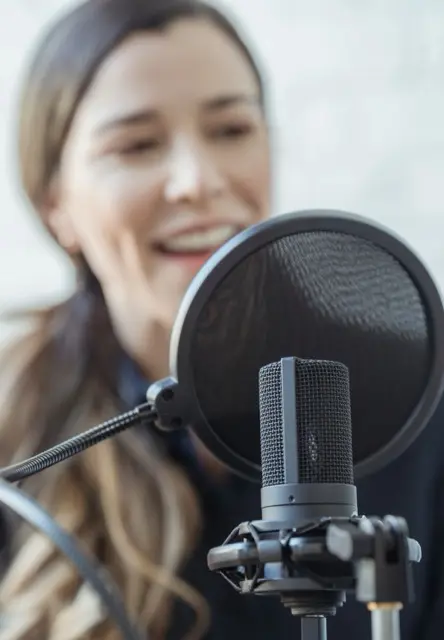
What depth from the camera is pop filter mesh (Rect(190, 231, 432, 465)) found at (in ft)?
1.98

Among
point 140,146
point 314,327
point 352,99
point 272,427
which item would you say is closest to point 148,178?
point 140,146

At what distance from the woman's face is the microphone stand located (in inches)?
22.1

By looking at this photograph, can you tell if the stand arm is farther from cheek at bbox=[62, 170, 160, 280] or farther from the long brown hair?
cheek at bbox=[62, 170, 160, 280]

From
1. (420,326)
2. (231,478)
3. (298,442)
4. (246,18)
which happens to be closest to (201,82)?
(246,18)

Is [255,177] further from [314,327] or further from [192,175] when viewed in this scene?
[314,327]

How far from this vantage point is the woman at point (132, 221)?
1.00 meters

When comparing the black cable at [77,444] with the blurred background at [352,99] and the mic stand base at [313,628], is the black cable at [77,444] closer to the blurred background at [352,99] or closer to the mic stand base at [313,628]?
the mic stand base at [313,628]

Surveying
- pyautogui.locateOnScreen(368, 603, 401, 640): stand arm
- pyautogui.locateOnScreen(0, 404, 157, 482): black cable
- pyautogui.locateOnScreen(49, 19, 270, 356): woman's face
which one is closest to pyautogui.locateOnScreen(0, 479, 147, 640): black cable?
pyautogui.locateOnScreen(0, 404, 157, 482): black cable

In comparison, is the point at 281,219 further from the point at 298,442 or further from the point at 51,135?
the point at 51,135

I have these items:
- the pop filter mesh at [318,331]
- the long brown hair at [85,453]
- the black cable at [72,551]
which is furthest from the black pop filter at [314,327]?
the long brown hair at [85,453]

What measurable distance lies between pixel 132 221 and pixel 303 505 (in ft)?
1.97

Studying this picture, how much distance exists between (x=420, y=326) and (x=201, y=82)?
510 mm

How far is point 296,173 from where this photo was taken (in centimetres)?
110

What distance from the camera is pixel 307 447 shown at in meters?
0.49
